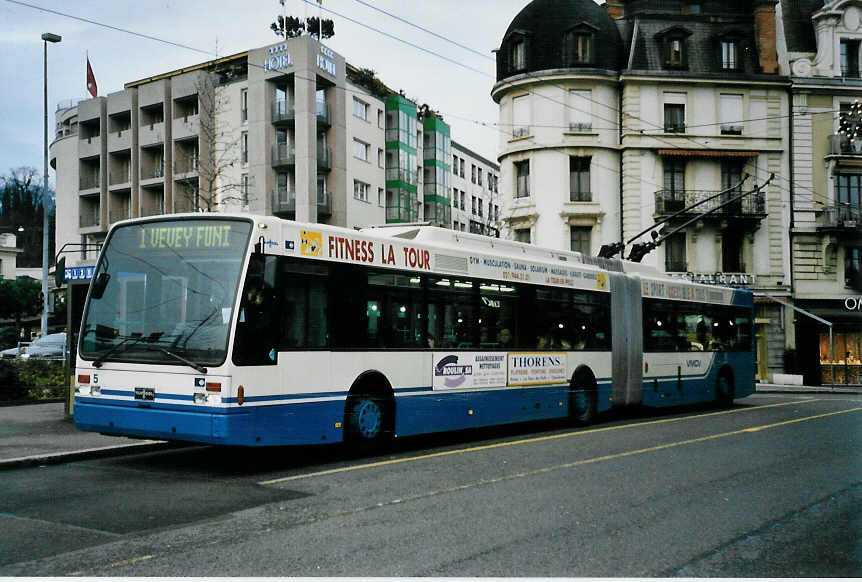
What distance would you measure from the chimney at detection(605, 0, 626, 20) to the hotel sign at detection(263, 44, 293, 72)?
1769 centimetres

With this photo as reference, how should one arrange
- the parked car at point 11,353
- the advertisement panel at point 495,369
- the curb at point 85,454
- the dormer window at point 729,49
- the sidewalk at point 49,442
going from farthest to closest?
the dormer window at point 729,49, the parked car at point 11,353, the advertisement panel at point 495,369, the sidewalk at point 49,442, the curb at point 85,454

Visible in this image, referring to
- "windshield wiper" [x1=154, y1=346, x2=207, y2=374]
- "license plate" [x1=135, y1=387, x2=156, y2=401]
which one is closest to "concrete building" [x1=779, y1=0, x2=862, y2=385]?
"windshield wiper" [x1=154, y1=346, x2=207, y2=374]

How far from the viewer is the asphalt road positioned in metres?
6.24

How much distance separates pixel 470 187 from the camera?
8019 centimetres

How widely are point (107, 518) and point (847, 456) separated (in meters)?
9.95

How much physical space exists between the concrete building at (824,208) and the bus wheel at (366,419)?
32.7m

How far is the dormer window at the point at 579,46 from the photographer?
4059cm

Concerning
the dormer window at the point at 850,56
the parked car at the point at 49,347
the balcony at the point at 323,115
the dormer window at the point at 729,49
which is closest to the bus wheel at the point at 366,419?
the parked car at the point at 49,347

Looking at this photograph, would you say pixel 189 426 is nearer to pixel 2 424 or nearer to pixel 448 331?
pixel 448 331

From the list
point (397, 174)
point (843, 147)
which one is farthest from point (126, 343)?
point (397, 174)

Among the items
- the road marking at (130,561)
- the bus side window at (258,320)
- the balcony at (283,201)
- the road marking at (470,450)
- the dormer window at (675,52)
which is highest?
the dormer window at (675,52)

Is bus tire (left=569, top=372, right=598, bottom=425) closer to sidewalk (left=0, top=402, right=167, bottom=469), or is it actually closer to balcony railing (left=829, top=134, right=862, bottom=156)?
sidewalk (left=0, top=402, right=167, bottom=469)

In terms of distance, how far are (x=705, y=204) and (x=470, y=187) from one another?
4159cm

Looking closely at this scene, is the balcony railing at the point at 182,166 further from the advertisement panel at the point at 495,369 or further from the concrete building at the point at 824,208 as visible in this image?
the advertisement panel at the point at 495,369
